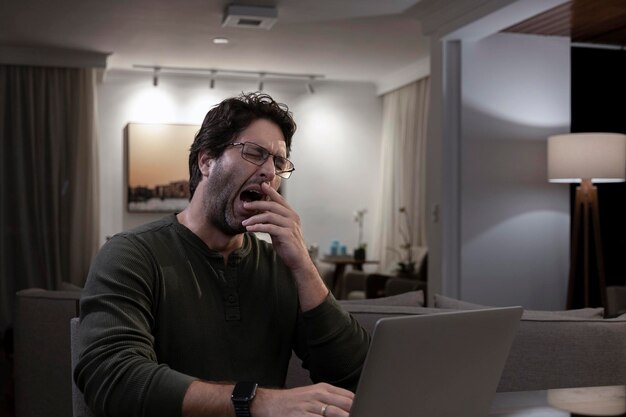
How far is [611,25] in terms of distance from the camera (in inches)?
213


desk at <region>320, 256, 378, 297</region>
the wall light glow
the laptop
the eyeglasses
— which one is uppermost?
the wall light glow

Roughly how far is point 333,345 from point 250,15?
13.9ft

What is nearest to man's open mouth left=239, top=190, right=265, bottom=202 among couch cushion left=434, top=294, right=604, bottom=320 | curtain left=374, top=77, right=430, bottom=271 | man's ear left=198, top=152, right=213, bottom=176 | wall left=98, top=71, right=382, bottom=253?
man's ear left=198, top=152, right=213, bottom=176

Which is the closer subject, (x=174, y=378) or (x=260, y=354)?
(x=174, y=378)

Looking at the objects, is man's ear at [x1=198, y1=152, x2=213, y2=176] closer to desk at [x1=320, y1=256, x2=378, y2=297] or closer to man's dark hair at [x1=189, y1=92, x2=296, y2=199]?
man's dark hair at [x1=189, y1=92, x2=296, y2=199]

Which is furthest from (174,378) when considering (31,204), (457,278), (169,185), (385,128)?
(385,128)

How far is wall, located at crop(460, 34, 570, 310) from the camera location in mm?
5340

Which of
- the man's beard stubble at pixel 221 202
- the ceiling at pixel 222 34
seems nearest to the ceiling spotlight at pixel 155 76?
the ceiling at pixel 222 34

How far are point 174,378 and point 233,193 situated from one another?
444 mm

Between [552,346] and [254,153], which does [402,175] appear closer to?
[552,346]

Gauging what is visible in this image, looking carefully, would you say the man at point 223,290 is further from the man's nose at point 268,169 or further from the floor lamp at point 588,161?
the floor lamp at point 588,161

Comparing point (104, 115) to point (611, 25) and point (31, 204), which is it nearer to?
point (31, 204)

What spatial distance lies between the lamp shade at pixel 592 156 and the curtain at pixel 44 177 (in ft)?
14.7

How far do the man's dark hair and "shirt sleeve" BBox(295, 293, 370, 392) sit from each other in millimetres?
377
